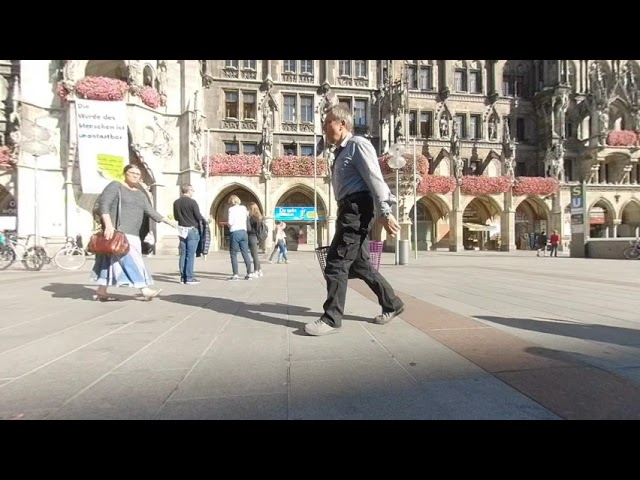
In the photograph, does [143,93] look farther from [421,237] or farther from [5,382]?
[421,237]

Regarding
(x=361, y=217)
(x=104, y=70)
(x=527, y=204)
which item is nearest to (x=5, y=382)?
(x=361, y=217)

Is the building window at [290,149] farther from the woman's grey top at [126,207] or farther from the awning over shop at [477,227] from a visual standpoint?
the woman's grey top at [126,207]

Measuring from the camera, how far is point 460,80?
34.7m

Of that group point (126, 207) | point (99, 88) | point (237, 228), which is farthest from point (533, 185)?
point (126, 207)

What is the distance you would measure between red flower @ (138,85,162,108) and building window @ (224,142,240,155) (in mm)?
7907

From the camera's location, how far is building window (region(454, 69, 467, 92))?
113ft

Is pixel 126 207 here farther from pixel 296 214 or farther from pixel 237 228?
pixel 296 214

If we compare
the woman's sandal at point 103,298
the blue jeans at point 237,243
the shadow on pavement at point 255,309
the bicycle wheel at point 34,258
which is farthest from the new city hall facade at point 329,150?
the shadow on pavement at point 255,309

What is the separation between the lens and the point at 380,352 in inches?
115

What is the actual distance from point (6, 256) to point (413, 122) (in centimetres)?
3102

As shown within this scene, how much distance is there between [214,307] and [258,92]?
93.8 feet

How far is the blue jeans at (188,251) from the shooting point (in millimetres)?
7480

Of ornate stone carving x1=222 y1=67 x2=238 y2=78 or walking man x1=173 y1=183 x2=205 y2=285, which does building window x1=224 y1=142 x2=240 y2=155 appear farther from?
walking man x1=173 y1=183 x2=205 y2=285

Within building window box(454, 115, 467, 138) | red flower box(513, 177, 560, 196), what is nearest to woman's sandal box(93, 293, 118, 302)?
red flower box(513, 177, 560, 196)
